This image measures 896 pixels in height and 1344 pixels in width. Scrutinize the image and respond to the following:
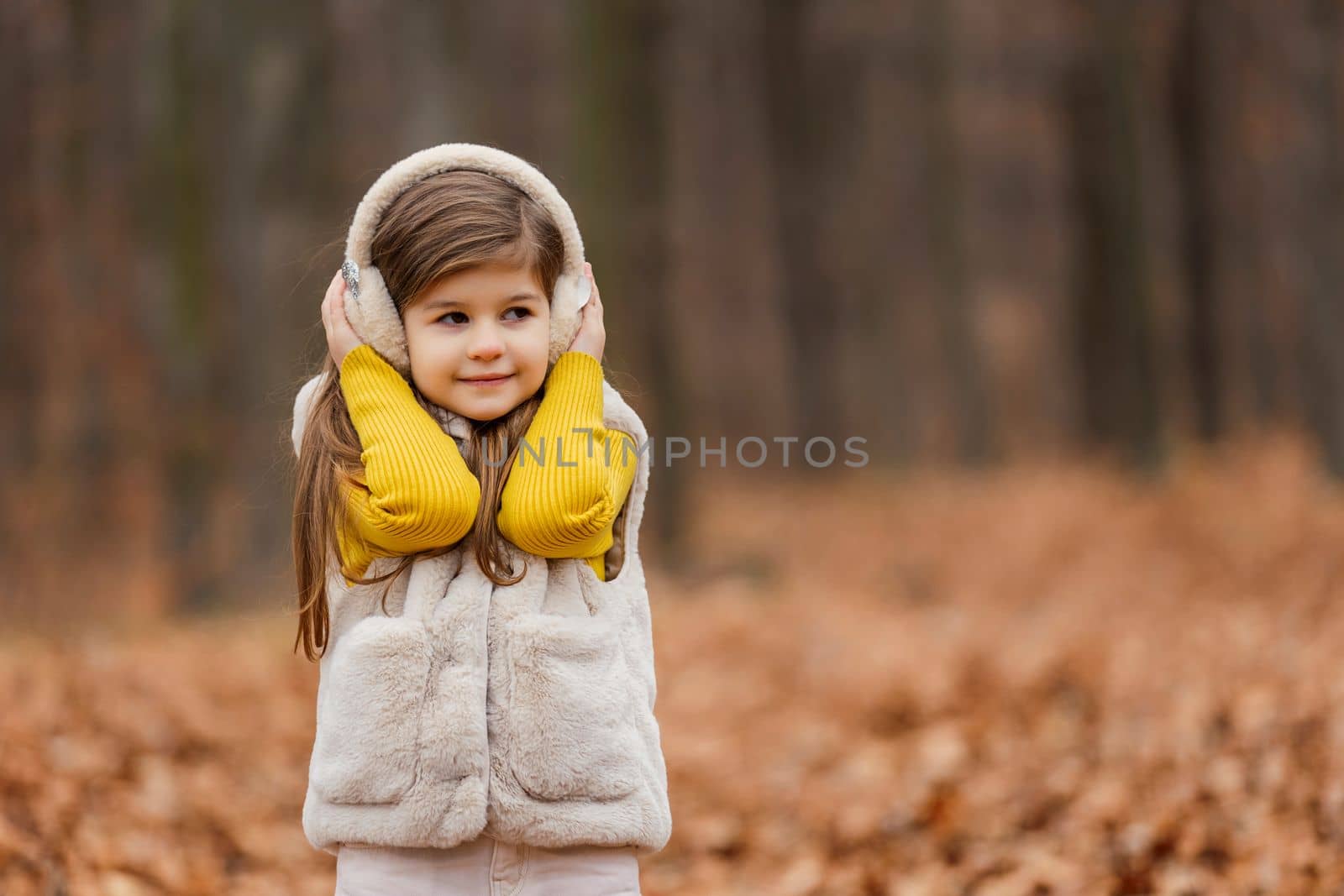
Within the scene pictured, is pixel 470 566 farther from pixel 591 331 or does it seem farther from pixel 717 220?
pixel 717 220

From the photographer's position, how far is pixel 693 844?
520cm

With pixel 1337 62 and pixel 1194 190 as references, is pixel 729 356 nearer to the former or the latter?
pixel 1194 190

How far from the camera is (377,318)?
2715mm

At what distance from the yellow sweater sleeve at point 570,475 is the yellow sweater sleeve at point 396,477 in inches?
3.7

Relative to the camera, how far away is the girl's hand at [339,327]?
9.00 feet

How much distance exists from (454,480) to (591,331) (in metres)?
0.47

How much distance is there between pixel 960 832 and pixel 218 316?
5950 millimetres

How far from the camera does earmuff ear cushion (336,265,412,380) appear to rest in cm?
271

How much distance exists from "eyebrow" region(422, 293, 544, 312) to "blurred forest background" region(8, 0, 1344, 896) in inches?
17.2

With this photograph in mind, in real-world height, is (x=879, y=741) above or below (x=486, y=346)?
below

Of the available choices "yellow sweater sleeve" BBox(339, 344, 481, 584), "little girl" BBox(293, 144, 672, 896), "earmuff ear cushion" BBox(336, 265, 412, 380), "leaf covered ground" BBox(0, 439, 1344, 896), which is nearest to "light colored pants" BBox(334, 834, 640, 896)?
"little girl" BBox(293, 144, 672, 896)

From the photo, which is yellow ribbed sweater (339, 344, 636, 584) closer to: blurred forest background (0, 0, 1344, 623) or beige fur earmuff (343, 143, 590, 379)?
beige fur earmuff (343, 143, 590, 379)

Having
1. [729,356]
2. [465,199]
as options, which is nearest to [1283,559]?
[465,199]

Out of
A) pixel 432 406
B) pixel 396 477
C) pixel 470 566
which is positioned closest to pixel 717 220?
pixel 432 406
